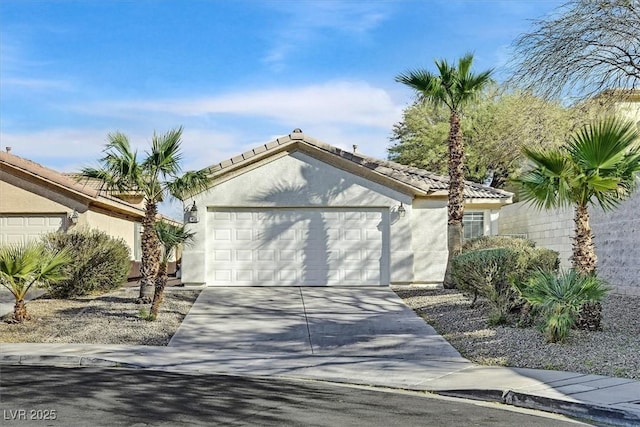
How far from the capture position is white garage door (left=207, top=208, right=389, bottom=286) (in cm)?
2025

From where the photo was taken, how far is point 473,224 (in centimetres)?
2480

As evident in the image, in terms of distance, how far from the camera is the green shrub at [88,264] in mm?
18094

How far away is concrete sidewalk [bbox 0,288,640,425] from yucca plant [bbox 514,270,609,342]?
57.6 inches

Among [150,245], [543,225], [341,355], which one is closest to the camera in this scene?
[341,355]

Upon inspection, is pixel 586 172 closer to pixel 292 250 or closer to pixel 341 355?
pixel 341 355

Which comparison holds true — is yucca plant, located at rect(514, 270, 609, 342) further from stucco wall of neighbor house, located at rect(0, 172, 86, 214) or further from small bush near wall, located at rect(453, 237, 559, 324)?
stucco wall of neighbor house, located at rect(0, 172, 86, 214)

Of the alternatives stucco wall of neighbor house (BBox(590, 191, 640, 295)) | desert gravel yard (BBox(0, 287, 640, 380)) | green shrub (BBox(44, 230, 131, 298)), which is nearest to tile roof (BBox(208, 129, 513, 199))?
desert gravel yard (BBox(0, 287, 640, 380))

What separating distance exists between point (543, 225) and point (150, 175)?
1433cm

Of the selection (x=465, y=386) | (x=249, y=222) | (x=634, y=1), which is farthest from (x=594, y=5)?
(x=249, y=222)

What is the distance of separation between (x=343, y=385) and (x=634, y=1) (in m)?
10.7

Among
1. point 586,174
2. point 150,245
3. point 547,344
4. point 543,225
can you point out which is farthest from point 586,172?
point 543,225

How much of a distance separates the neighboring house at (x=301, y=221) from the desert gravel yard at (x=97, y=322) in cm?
259

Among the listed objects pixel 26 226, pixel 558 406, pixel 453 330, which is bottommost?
pixel 558 406

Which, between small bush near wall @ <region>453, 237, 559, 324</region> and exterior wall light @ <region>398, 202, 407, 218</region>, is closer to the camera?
small bush near wall @ <region>453, 237, 559, 324</region>
